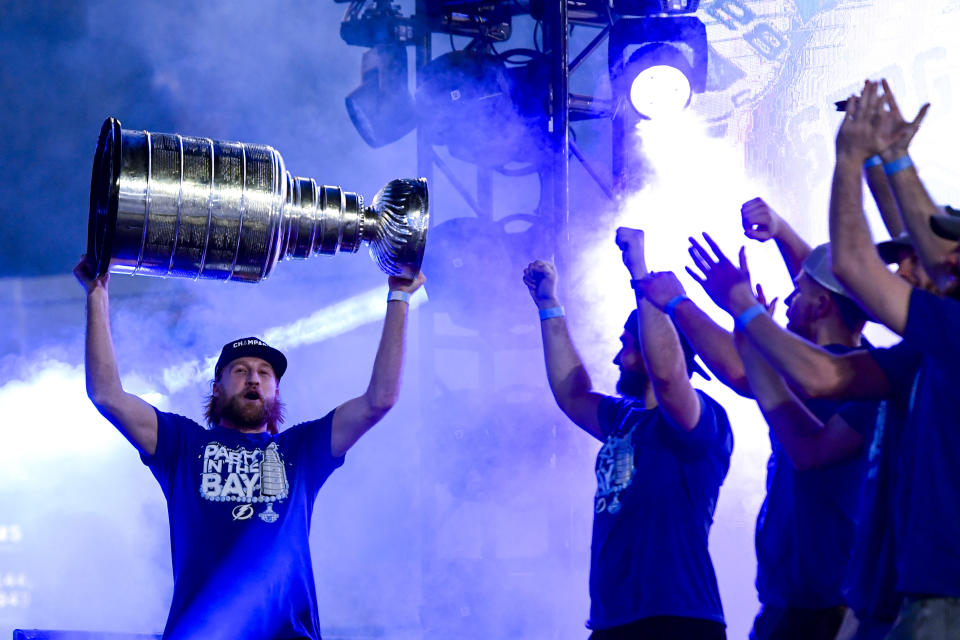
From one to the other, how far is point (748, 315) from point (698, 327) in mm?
538

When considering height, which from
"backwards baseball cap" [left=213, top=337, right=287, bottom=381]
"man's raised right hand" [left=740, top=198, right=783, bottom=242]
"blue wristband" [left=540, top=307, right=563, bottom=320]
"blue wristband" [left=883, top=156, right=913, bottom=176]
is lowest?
"blue wristband" [left=883, top=156, right=913, bottom=176]

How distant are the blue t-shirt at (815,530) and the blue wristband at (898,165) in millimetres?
795

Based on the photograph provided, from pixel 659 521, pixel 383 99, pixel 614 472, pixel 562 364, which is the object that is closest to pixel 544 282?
pixel 562 364

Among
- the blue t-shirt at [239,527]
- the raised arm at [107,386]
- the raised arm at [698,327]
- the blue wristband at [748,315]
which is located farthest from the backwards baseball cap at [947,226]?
the raised arm at [107,386]

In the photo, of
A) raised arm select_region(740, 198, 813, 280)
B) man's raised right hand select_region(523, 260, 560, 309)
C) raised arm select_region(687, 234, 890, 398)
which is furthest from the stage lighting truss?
raised arm select_region(687, 234, 890, 398)

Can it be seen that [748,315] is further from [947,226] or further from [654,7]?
[654,7]

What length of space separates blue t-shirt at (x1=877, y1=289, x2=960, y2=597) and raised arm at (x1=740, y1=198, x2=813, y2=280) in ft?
3.42

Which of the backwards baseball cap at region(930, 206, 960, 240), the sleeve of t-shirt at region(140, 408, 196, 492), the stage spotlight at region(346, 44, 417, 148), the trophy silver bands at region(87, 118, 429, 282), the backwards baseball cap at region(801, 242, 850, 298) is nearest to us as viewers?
the backwards baseball cap at region(930, 206, 960, 240)

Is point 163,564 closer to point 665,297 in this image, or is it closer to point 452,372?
point 452,372

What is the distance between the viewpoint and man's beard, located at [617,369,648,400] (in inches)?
126

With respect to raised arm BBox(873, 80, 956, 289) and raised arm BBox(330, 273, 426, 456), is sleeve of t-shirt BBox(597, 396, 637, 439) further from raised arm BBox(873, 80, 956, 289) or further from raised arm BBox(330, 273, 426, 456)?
raised arm BBox(873, 80, 956, 289)

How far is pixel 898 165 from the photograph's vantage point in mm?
2020

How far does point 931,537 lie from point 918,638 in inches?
6.9

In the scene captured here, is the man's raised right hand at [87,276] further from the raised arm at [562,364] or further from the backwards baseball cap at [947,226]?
the backwards baseball cap at [947,226]
